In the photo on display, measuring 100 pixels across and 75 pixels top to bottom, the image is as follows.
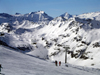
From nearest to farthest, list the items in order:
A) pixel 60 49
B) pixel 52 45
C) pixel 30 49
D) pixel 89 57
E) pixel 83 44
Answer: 1. pixel 89 57
2. pixel 83 44
3. pixel 60 49
4. pixel 30 49
5. pixel 52 45

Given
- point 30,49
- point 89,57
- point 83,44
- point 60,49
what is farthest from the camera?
point 30,49

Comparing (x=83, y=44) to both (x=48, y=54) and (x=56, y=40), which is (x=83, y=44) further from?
(x=56, y=40)

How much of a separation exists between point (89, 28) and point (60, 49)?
5035 cm

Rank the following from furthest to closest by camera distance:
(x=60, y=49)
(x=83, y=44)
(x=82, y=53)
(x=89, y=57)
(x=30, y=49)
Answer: (x=30, y=49), (x=60, y=49), (x=83, y=44), (x=82, y=53), (x=89, y=57)

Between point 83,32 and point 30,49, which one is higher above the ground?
point 83,32

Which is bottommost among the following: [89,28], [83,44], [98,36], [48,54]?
[48,54]

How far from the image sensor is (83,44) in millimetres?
128625

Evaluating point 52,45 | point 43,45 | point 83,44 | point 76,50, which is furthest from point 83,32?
point 43,45

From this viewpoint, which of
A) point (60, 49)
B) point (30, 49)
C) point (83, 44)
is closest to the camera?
point (83, 44)

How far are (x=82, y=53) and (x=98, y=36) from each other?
3340 centimetres

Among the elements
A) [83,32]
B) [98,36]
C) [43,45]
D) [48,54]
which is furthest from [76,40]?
[43,45]

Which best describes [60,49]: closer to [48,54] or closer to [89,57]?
[48,54]

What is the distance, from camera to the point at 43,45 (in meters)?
174

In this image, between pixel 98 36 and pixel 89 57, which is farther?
pixel 98 36
